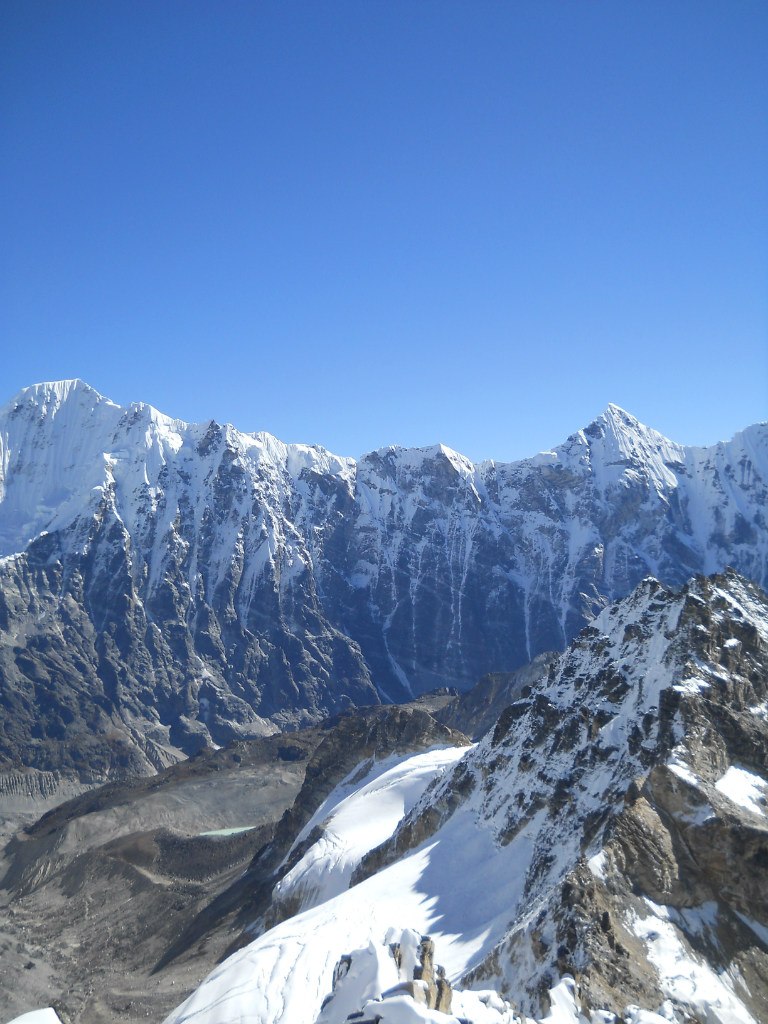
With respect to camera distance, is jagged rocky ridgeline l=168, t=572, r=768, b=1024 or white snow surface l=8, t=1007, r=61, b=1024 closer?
jagged rocky ridgeline l=168, t=572, r=768, b=1024

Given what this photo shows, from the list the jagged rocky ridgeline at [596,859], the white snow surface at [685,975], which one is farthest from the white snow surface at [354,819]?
the white snow surface at [685,975]

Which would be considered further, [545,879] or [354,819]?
[354,819]

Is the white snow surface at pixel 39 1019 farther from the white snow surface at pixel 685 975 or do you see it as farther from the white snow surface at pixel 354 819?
the white snow surface at pixel 685 975

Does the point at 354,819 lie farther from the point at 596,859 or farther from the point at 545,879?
the point at 596,859

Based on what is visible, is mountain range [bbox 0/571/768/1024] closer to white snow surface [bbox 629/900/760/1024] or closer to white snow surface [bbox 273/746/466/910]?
white snow surface [bbox 629/900/760/1024]

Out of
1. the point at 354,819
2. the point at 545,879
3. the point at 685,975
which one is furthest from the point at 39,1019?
the point at 354,819

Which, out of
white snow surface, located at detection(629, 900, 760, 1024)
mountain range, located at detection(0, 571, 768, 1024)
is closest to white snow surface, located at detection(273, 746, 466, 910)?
mountain range, located at detection(0, 571, 768, 1024)

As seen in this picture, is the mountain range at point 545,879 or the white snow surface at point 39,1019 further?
the white snow surface at point 39,1019

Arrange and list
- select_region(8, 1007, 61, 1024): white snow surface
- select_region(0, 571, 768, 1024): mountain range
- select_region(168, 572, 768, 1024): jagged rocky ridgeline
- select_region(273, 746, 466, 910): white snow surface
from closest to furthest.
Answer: select_region(0, 571, 768, 1024): mountain range < select_region(168, 572, 768, 1024): jagged rocky ridgeline < select_region(8, 1007, 61, 1024): white snow surface < select_region(273, 746, 466, 910): white snow surface

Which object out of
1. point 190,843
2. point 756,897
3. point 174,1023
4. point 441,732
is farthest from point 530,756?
point 190,843
